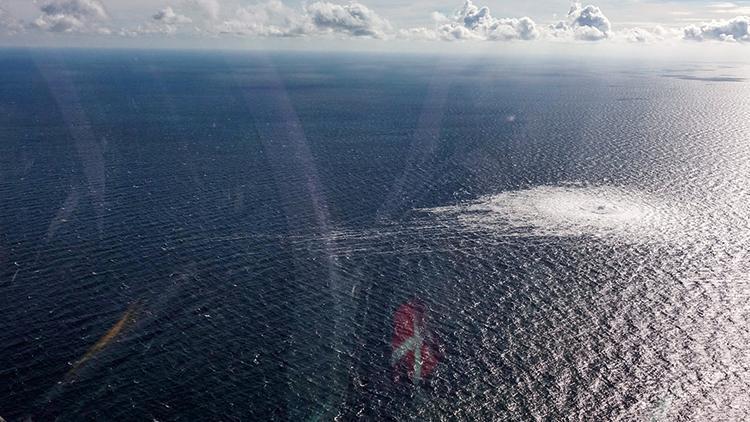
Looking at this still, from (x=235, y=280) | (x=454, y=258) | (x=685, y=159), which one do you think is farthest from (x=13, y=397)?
(x=685, y=159)

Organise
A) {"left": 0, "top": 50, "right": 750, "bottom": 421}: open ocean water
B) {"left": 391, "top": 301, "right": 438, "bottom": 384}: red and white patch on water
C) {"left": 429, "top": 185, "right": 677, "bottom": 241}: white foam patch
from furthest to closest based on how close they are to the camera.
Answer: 1. {"left": 429, "top": 185, "right": 677, "bottom": 241}: white foam patch
2. {"left": 391, "top": 301, "right": 438, "bottom": 384}: red and white patch on water
3. {"left": 0, "top": 50, "right": 750, "bottom": 421}: open ocean water

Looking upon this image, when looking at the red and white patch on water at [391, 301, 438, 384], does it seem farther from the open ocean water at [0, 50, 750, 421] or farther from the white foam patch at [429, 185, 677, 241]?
the white foam patch at [429, 185, 677, 241]

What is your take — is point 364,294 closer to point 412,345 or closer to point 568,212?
point 412,345

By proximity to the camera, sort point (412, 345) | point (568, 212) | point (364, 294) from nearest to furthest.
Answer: point (412, 345)
point (364, 294)
point (568, 212)

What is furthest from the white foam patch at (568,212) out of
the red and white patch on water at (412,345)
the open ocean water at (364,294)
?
the red and white patch on water at (412,345)

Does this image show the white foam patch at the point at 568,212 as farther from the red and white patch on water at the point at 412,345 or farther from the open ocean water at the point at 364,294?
the red and white patch on water at the point at 412,345

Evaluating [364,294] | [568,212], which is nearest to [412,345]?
[364,294]

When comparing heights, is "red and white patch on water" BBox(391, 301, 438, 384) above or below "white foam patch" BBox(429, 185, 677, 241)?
below

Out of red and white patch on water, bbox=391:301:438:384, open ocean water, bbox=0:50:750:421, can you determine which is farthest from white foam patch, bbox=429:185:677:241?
red and white patch on water, bbox=391:301:438:384

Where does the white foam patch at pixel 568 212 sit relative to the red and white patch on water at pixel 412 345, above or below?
above
